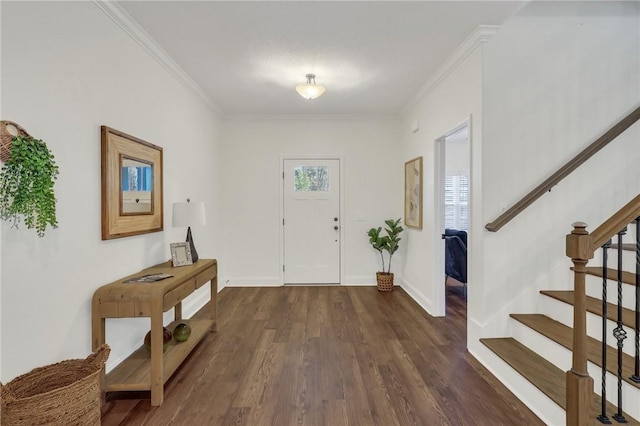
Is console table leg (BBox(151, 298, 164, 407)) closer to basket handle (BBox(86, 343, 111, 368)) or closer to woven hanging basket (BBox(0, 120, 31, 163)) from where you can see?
basket handle (BBox(86, 343, 111, 368))

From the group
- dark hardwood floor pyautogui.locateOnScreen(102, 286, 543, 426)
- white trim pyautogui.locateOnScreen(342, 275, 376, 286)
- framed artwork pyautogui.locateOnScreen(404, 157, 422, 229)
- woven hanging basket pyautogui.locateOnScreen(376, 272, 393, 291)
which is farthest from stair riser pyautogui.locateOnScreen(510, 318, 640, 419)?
white trim pyautogui.locateOnScreen(342, 275, 376, 286)

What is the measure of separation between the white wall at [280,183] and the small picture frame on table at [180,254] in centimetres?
205

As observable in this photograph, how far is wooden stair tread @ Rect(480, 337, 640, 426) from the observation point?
1762 mm

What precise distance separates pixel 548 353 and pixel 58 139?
3.35 metres

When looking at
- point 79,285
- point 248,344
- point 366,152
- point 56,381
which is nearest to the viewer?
point 56,381

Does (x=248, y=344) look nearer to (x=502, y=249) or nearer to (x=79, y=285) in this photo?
(x=79, y=285)

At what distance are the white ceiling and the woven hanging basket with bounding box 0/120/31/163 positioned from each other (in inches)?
49.2

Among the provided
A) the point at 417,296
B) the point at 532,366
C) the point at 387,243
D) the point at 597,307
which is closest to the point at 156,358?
the point at 532,366

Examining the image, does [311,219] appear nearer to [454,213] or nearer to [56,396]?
[454,213]

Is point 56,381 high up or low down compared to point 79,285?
down

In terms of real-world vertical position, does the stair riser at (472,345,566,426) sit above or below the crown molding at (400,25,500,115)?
below

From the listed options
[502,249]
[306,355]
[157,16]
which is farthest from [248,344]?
[157,16]

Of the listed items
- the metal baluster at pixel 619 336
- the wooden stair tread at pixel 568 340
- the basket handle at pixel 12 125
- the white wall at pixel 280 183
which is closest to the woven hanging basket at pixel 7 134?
the basket handle at pixel 12 125

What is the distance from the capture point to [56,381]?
1.60 metres
